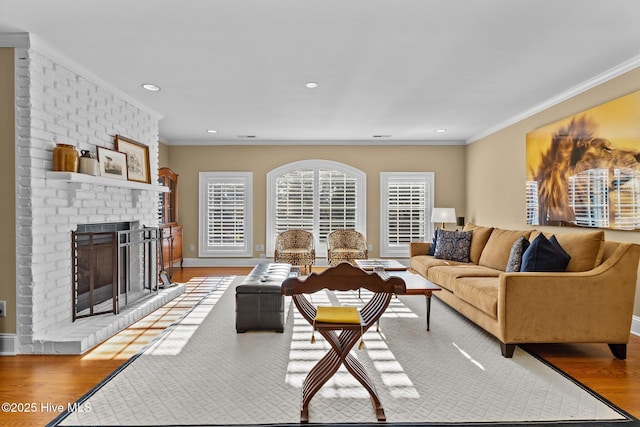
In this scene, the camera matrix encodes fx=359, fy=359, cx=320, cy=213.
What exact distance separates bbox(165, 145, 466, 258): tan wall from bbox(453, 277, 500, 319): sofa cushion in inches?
147

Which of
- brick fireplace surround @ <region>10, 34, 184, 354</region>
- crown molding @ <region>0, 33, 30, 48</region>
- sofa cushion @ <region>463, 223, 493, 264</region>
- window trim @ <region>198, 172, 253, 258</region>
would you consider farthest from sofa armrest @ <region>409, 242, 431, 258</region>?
crown molding @ <region>0, 33, 30, 48</region>

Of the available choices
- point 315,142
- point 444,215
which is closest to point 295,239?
point 315,142

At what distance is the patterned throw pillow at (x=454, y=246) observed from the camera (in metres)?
5.22

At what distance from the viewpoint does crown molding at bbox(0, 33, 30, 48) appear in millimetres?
2961

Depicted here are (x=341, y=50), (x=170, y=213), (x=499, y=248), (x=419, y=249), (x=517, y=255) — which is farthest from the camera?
(x=170, y=213)

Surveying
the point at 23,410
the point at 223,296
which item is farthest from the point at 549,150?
the point at 23,410

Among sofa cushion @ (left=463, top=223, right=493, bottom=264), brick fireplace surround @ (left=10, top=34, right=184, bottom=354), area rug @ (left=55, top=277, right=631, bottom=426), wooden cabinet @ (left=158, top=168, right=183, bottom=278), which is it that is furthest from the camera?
wooden cabinet @ (left=158, top=168, right=183, bottom=278)

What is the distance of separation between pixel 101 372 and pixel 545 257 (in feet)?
12.5

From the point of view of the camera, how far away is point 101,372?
107 inches

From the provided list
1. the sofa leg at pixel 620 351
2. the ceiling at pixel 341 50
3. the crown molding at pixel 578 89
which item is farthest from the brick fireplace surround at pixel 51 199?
the crown molding at pixel 578 89

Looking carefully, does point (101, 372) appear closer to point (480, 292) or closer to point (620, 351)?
point (480, 292)

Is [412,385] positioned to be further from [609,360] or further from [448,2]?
[448,2]

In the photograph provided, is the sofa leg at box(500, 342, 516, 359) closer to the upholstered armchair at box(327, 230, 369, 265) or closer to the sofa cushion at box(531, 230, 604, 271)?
the sofa cushion at box(531, 230, 604, 271)

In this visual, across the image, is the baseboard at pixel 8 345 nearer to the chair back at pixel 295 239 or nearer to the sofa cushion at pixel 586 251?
the chair back at pixel 295 239
